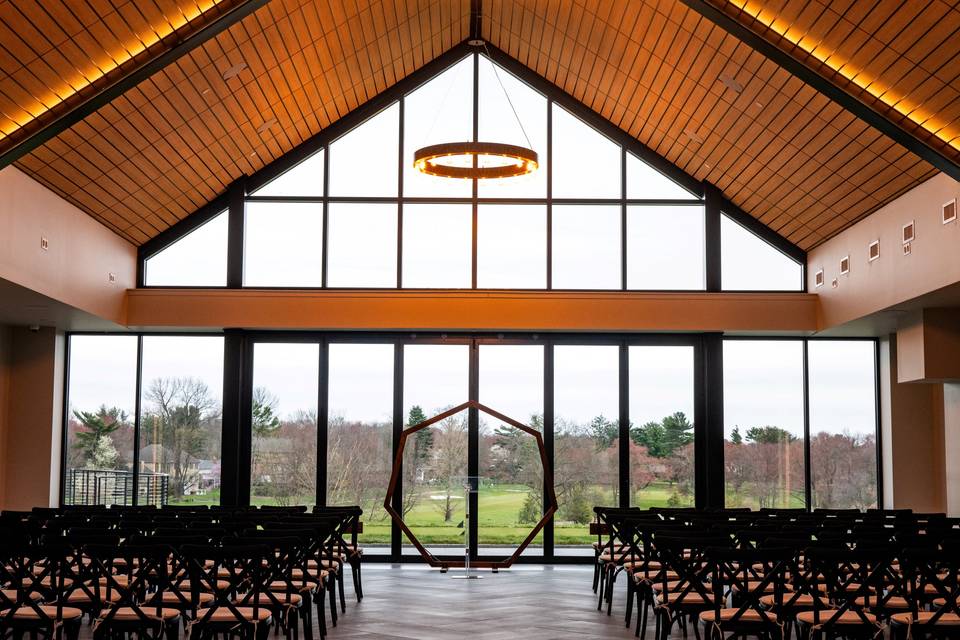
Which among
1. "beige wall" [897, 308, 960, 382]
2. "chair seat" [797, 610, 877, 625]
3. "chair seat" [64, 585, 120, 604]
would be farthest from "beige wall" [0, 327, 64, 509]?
"beige wall" [897, 308, 960, 382]

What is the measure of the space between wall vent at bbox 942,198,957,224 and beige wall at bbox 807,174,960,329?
2.2 inches

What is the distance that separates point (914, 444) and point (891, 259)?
13.2 feet

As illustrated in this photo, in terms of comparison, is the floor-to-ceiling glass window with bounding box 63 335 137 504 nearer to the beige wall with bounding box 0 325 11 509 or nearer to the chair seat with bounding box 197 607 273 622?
the beige wall with bounding box 0 325 11 509

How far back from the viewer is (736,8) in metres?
10.1

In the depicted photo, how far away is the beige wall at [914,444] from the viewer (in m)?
14.5

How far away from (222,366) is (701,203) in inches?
281

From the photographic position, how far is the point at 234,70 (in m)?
11.7

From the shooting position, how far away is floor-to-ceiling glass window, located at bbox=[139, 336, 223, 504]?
14.7 metres

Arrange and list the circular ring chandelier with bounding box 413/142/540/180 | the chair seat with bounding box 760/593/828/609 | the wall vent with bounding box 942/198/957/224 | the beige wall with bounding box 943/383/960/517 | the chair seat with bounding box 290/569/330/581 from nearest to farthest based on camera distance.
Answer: the chair seat with bounding box 760/593/828/609 → the chair seat with bounding box 290/569/330/581 → the wall vent with bounding box 942/198/957/224 → the circular ring chandelier with bounding box 413/142/540/180 → the beige wall with bounding box 943/383/960/517

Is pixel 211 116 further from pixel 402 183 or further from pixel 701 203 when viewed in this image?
pixel 701 203

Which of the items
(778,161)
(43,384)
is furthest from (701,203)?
(43,384)

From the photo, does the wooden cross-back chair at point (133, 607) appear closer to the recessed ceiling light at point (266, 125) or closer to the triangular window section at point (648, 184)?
the recessed ceiling light at point (266, 125)

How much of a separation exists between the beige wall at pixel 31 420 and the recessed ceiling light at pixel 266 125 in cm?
415

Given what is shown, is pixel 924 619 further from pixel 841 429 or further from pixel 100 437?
pixel 100 437
